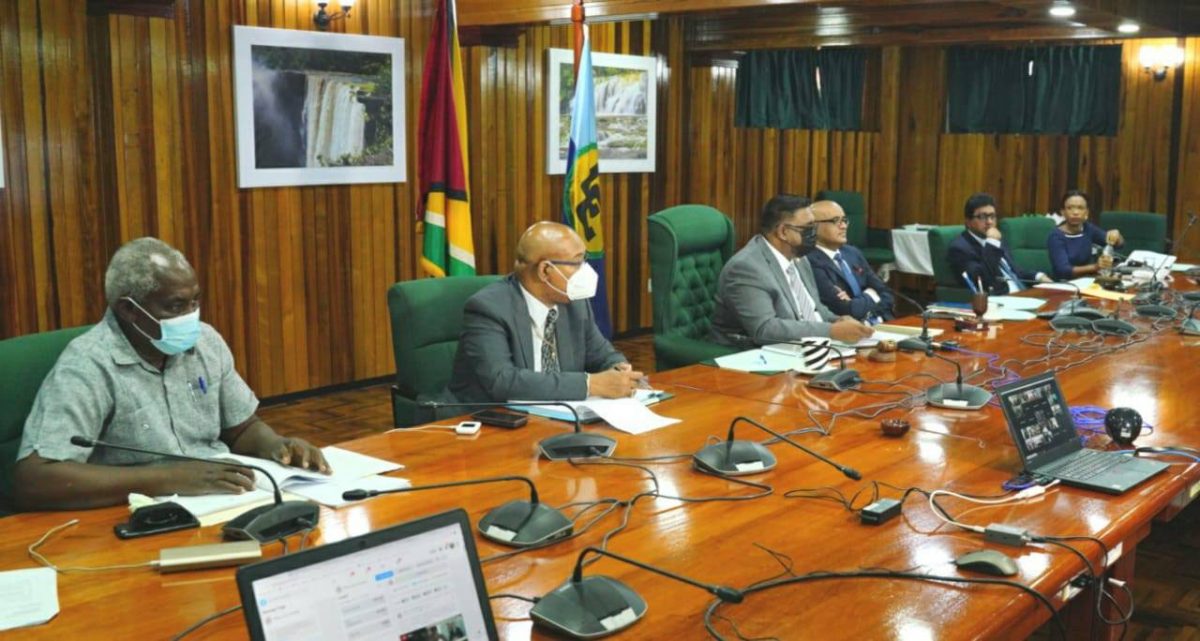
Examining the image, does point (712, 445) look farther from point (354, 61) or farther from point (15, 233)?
point (354, 61)

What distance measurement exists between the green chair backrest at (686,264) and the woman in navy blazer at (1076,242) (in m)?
2.77

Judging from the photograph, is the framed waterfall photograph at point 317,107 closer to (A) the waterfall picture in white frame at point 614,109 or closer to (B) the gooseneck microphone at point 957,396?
(A) the waterfall picture in white frame at point 614,109

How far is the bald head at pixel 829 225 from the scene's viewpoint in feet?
16.1

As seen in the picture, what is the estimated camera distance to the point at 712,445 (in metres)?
2.52

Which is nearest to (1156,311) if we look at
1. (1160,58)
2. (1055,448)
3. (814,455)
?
(1055,448)

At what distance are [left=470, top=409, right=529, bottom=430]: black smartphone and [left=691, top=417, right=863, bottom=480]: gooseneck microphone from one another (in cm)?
50

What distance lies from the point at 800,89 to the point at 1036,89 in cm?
191

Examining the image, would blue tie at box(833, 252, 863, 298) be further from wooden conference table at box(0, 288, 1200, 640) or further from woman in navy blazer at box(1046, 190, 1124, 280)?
woman in navy blazer at box(1046, 190, 1124, 280)

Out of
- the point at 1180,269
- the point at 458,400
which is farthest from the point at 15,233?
the point at 1180,269

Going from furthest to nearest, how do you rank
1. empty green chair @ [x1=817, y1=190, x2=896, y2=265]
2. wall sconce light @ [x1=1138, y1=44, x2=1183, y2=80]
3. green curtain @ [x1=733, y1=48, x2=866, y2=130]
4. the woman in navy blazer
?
empty green chair @ [x1=817, y1=190, x2=896, y2=265] < green curtain @ [x1=733, y1=48, x2=866, y2=130] < wall sconce light @ [x1=1138, y1=44, x2=1183, y2=80] < the woman in navy blazer

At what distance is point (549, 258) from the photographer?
3281 mm

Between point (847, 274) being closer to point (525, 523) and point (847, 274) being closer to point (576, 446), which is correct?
point (576, 446)

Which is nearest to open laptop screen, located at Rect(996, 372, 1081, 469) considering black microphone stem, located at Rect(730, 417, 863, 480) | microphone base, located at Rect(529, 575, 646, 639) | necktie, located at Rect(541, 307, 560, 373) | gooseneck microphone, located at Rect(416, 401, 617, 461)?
black microphone stem, located at Rect(730, 417, 863, 480)

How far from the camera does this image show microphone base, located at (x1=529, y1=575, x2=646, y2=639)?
5.27ft
